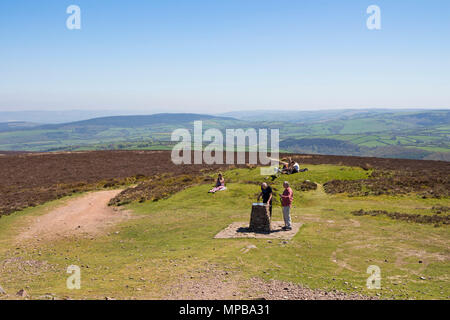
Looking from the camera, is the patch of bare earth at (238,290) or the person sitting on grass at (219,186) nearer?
the patch of bare earth at (238,290)

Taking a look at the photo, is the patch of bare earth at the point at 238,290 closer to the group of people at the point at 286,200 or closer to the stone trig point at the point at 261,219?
the stone trig point at the point at 261,219

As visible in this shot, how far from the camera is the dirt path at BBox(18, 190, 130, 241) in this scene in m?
22.2

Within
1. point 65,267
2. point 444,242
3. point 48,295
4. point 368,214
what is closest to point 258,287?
point 48,295

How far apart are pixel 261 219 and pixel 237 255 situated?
412cm

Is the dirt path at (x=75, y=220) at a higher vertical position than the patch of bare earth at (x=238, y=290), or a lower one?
lower

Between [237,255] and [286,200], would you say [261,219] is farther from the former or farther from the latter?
[237,255]

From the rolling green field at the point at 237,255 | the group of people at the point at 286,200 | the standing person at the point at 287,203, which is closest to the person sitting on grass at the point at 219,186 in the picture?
the rolling green field at the point at 237,255

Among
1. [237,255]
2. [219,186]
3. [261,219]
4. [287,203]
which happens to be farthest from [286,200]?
[219,186]

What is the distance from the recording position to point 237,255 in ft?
47.6

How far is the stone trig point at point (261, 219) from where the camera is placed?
59.6 ft

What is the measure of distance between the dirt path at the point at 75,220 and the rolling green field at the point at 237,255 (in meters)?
1.13

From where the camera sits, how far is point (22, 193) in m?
39.9

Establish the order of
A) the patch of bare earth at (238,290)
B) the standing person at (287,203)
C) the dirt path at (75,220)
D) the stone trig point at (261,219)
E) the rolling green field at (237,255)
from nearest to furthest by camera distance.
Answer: the patch of bare earth at (238,290) → the rolling green field at (237,255) → the standing person at (287,203) → the stone trig point at (261,219) → the dirt path at (75,220)
